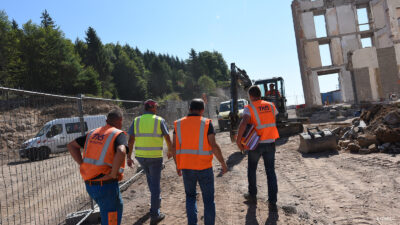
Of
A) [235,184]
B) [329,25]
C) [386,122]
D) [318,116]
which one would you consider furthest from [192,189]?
[329,25]

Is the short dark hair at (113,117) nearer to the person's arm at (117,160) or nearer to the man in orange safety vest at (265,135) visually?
the person's arm at (117,160)

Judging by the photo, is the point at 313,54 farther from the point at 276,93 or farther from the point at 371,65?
the point at 276,93

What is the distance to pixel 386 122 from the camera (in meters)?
8.70

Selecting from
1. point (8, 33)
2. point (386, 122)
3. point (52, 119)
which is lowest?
point (386, 122)

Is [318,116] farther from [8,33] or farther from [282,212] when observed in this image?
[8,33]

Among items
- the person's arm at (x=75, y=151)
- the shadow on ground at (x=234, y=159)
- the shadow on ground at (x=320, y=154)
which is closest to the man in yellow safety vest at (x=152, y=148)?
the person's arm at (x=75, y=151)

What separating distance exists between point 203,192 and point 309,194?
9.03 feet

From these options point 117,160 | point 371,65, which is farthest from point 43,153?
point 371,65

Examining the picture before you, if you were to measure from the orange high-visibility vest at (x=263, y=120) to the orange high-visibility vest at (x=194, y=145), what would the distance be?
1.21 metres

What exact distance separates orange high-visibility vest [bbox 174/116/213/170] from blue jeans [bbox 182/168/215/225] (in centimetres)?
9

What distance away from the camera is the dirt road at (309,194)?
4.15 m

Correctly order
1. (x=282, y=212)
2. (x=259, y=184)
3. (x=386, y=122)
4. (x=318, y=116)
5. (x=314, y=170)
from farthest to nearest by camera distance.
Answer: (x=318, y=116) < (x=386, y=122) < (x=314, y=170) < (x=259, y=184) < (x=282, y=212)

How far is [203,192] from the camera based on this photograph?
3.40 metres

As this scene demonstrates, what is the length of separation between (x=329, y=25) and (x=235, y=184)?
2648cm
